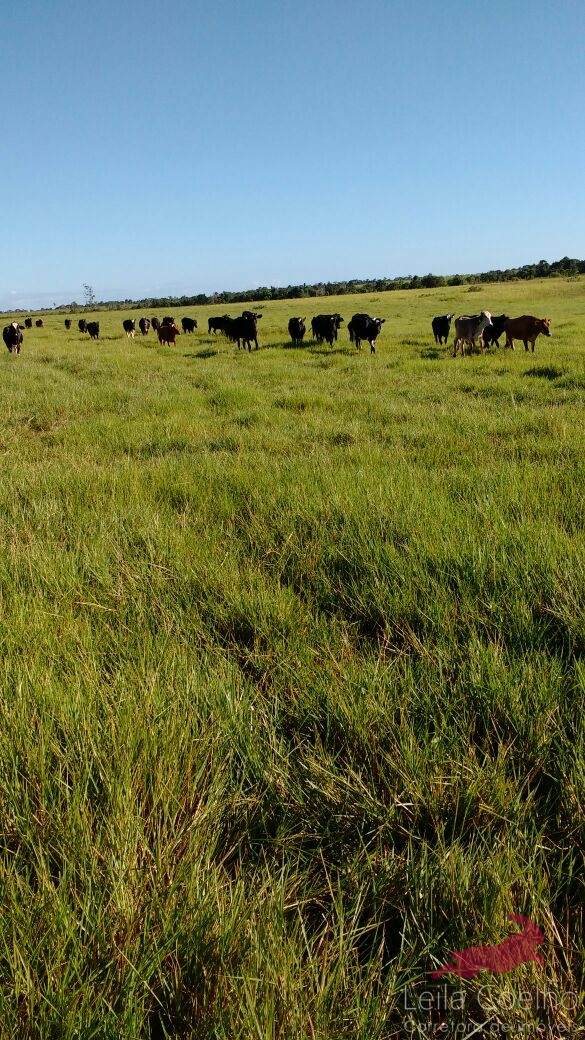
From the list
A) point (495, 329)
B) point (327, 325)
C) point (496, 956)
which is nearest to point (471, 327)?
point (495, 329)

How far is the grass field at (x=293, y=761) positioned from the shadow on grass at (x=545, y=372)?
8.33 metres

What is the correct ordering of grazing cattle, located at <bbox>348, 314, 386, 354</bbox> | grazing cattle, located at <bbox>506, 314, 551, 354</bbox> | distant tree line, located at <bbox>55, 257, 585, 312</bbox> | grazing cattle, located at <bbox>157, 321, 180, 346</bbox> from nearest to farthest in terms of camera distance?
grazing cattle, located at <bbox>506, 314, 551, 354</bbox>
grazing cattle, located at <bbox>348, 314, 386, 354</bbox>
grazing cattle, located at <bbox>157, 321, 180, 346</bbox>
distant tree line, located at <bbox>55, 257, 585, 312</bbox>

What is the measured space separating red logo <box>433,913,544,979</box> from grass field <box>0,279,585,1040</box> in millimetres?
16

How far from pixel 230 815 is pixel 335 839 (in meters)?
0.29

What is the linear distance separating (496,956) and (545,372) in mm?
12326

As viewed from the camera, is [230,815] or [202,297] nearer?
[230,815]

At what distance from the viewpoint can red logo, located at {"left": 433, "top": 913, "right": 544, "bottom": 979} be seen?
3.32 feet

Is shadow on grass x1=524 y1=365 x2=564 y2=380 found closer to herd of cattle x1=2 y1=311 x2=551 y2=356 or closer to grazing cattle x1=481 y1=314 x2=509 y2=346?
herd of cattle x1=2 y1=311 x2=551 y2=356

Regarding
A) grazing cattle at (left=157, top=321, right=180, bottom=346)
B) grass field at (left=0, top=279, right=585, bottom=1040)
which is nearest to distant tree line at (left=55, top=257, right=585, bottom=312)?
grazing cattle at (left=157, top=321, right=180, bottom=346)

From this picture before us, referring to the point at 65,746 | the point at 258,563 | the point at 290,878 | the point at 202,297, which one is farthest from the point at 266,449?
the point at 202,297

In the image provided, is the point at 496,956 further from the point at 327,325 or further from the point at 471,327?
the point at 327,325

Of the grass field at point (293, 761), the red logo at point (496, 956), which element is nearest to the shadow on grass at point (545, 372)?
the grass field at point (293, 761)

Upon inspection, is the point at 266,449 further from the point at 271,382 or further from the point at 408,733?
the point at 271,382

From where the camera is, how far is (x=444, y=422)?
677cm
